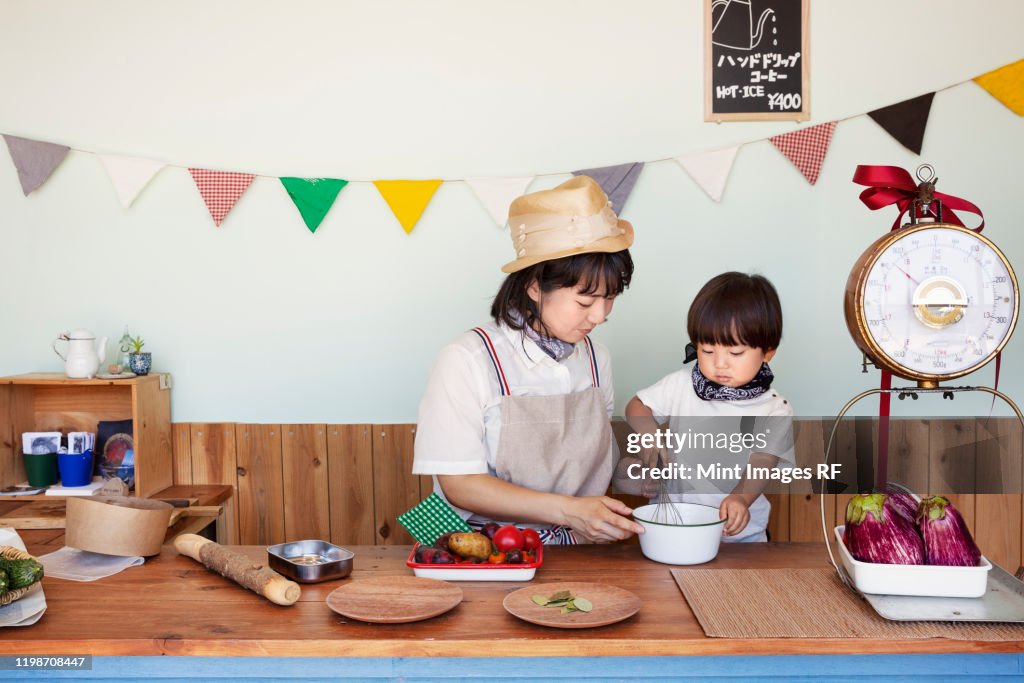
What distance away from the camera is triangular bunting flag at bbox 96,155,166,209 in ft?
9.85

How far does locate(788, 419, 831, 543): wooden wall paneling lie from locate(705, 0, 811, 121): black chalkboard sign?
1.13 meters

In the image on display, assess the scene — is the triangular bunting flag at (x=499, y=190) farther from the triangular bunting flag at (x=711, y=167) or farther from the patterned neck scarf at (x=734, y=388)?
the patterned neck scarf at (x=734, y=388)

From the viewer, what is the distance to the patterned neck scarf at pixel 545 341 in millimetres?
2248

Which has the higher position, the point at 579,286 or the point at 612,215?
the point at 612,215

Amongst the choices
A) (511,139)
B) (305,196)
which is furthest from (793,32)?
A: (305,196)

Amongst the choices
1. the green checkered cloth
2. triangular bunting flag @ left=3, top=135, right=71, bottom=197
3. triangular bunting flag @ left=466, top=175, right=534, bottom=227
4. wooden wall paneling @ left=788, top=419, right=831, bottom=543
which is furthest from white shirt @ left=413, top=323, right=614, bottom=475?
triangular bunting flag @ left=3, top=135, right=71, bottom=197

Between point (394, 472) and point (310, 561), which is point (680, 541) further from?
point (394, 472)

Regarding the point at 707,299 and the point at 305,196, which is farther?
the point at 305,196

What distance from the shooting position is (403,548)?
6.64 ft

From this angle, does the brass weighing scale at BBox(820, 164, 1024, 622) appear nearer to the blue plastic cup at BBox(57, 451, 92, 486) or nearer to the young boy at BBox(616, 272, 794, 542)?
the young boy at BBox(616, 272, 794, 542)

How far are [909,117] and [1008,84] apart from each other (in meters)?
0.35

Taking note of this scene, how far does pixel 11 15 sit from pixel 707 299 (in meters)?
2.67

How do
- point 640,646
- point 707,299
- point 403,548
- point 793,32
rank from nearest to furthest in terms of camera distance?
1. point 640,646
2. point 403,548
3. point 707,299
4. point 793,32

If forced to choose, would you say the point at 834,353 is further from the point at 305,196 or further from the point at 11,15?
the point at 11,15
